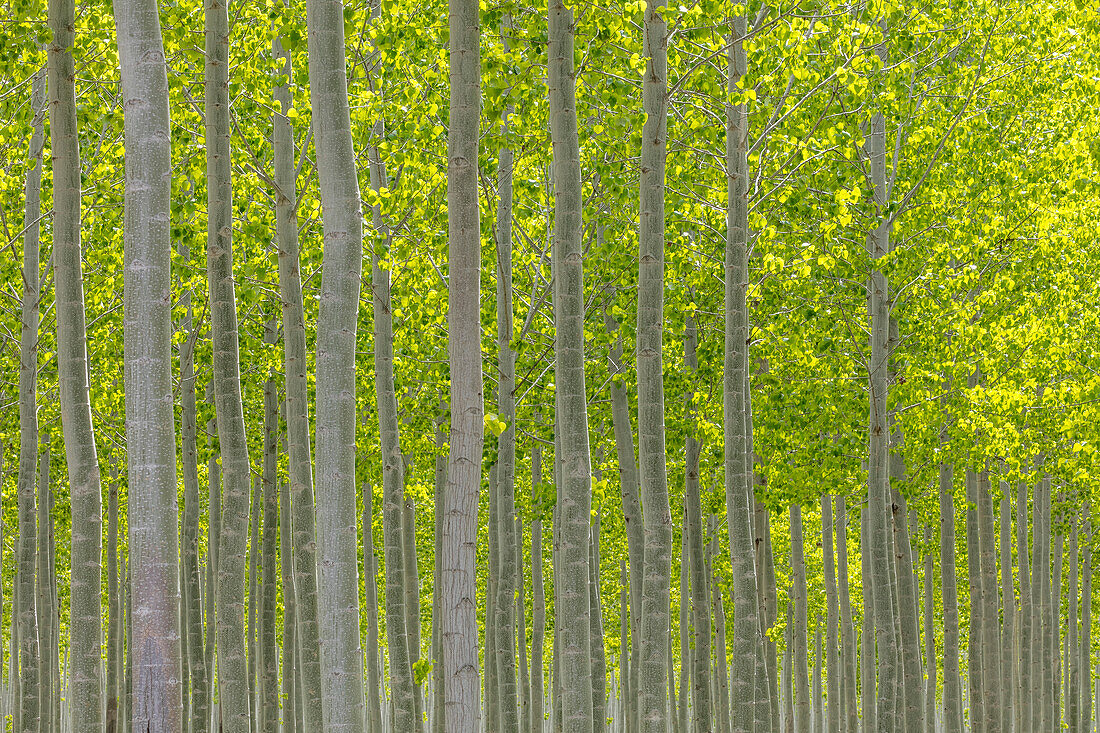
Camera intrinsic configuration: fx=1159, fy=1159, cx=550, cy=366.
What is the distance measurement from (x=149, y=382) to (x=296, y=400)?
3.64 meters

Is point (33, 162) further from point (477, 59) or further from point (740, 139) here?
point (740, 139)

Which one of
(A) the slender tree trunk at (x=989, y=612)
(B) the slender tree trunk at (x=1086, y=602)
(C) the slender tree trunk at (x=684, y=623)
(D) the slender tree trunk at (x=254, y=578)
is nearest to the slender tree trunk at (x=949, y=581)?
(A) the slender tree trunk at (x=989, y=612)

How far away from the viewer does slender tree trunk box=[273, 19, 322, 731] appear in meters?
9.12

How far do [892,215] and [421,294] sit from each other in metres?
6.39

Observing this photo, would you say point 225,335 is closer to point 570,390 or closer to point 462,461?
point 570,390

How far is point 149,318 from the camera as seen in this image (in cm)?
546

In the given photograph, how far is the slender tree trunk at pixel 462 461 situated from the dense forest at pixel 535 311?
0.02 meters

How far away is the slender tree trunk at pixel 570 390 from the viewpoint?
323 inches

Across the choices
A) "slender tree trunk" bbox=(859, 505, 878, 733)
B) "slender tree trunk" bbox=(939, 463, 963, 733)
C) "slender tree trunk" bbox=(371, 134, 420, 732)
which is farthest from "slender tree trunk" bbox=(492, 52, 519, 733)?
"slender tree trunk" bbox=(859, 505, 878, 733)

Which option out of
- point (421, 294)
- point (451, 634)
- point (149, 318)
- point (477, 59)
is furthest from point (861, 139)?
point (149, 318)

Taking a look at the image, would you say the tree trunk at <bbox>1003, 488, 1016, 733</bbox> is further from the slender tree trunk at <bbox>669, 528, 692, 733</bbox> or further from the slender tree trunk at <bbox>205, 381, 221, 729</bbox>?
the slender tree trunk at <bbox>205, 381, 221, 729</bbox>

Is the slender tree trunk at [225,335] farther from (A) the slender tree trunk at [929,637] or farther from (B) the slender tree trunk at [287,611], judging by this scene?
(A) the slender tree trunk at [929,637]

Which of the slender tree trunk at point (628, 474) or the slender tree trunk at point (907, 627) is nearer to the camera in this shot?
the slender tree trunk at point (628, 474)

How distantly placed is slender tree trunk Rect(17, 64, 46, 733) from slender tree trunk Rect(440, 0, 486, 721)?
7440 millimetres
